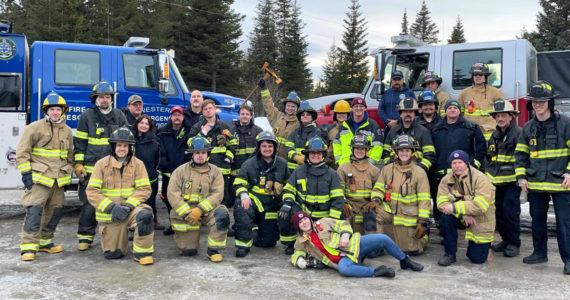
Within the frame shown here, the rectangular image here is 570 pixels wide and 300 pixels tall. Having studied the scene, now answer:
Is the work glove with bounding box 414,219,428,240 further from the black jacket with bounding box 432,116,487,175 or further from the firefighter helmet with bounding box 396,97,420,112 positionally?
the firefighter helmet with bounding box 396,97,420,112

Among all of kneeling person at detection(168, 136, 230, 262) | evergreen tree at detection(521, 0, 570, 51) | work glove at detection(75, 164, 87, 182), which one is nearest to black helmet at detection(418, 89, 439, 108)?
kneeling person at detection(168, 136, 230, 262)

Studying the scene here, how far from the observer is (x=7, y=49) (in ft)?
24.6

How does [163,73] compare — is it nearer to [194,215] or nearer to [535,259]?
[194,215]

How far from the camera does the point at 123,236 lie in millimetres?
5523

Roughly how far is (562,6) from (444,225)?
25.6 m

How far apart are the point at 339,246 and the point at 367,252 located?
0.33m

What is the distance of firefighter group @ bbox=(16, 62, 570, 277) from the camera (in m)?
5.21

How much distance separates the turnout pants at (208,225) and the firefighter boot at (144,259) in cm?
47

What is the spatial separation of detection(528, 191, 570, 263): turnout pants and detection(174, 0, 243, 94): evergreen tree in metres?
27.8

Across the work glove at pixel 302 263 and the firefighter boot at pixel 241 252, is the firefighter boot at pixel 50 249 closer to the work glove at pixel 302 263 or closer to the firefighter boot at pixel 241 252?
the firefighter boot at pixel 241 252

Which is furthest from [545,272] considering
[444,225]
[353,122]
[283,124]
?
[283,124]

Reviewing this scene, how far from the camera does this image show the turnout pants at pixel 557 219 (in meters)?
5.15

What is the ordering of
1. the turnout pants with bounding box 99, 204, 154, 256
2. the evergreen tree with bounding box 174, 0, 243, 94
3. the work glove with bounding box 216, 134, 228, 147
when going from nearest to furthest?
the turnout pants with bounding box 99, 204, 154, 256 → the work glove with bounding box 216, 134, 228, 147 → the evergreen tree with bounding box 174, 0, 243, 94

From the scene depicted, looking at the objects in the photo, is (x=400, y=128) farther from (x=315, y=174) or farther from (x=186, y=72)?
(x=186, y=72)
